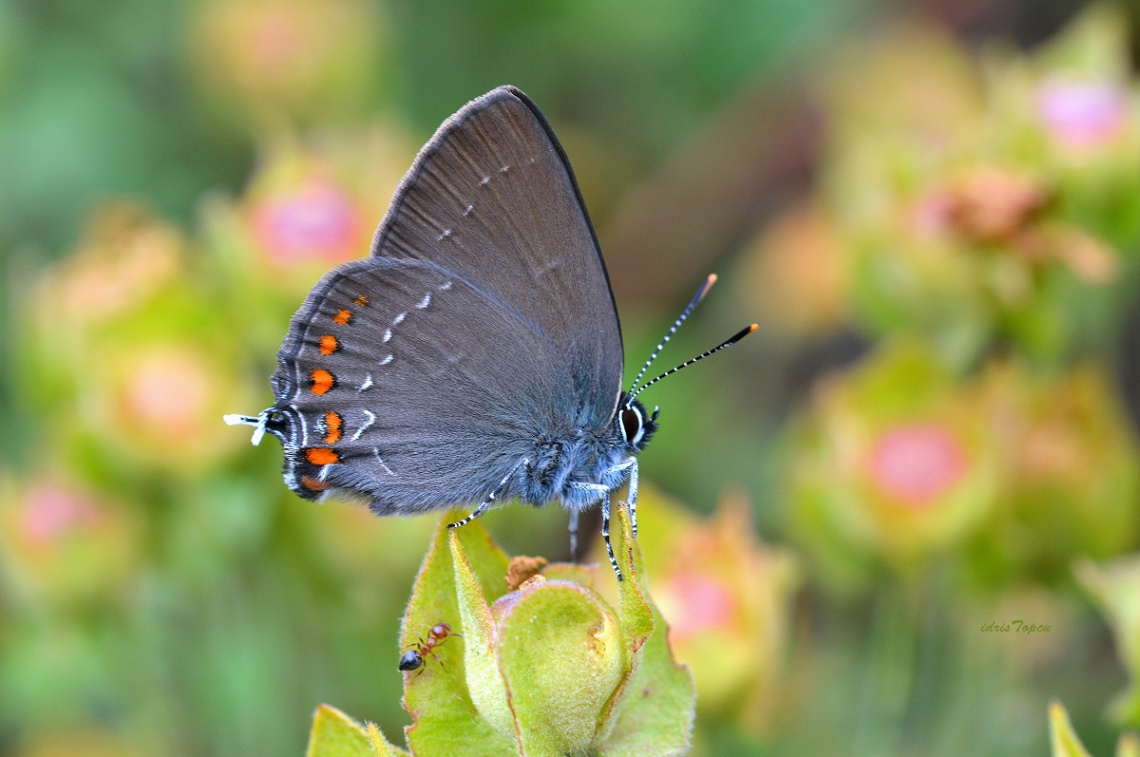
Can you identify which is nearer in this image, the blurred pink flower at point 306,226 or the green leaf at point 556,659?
the green leaf at point 556,659

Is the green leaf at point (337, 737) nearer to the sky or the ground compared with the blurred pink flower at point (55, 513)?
nearer to the ground

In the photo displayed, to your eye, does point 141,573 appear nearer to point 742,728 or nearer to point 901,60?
point 742,728

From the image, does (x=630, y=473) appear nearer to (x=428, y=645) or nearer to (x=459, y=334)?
(x=459, y=334)

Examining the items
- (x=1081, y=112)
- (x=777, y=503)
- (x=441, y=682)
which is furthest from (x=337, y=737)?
(x=1081, y=112)

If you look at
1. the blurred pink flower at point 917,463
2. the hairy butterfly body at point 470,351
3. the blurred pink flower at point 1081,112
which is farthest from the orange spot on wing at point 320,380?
the blurred pink flower at point 1081,112

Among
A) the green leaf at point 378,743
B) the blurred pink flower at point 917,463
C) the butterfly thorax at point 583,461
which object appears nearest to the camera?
the green leaf at point 378,743

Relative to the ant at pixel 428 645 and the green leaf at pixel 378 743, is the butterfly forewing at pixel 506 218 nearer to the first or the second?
the ant at pixel 428 645
